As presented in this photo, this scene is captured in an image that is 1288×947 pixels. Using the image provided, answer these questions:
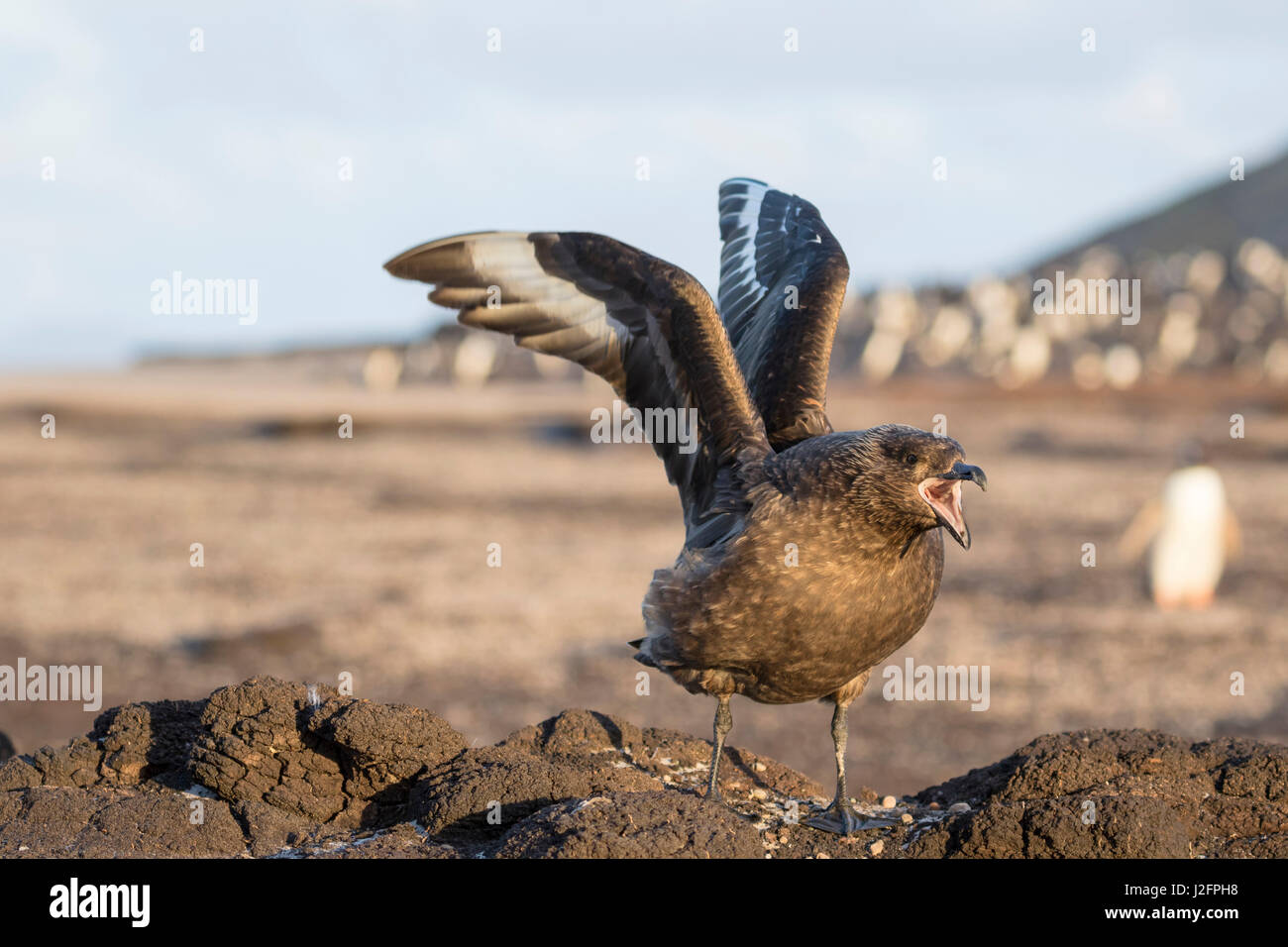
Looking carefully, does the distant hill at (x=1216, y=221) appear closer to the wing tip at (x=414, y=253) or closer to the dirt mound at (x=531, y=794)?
the dirt mound at (x=531, y=794)

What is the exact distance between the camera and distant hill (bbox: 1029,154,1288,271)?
126m

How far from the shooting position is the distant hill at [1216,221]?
126m

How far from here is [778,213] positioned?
8.65m

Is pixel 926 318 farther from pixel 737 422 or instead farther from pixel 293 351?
pixel 737 422

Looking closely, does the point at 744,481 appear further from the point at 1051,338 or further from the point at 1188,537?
the point at 1051,338

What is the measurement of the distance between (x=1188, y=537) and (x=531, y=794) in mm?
15549

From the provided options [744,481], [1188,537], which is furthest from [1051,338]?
[744,481]

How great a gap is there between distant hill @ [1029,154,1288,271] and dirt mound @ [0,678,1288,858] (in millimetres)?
119808

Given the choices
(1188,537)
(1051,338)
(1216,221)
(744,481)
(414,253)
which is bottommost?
(1188,537)

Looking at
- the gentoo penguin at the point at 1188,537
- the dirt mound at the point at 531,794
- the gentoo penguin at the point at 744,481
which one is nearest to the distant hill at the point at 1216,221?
the gentoo penguin at the point at 1188,537

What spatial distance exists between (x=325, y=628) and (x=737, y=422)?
461 inches

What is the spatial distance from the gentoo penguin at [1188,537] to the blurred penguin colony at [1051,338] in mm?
29625

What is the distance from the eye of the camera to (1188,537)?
19.3m
